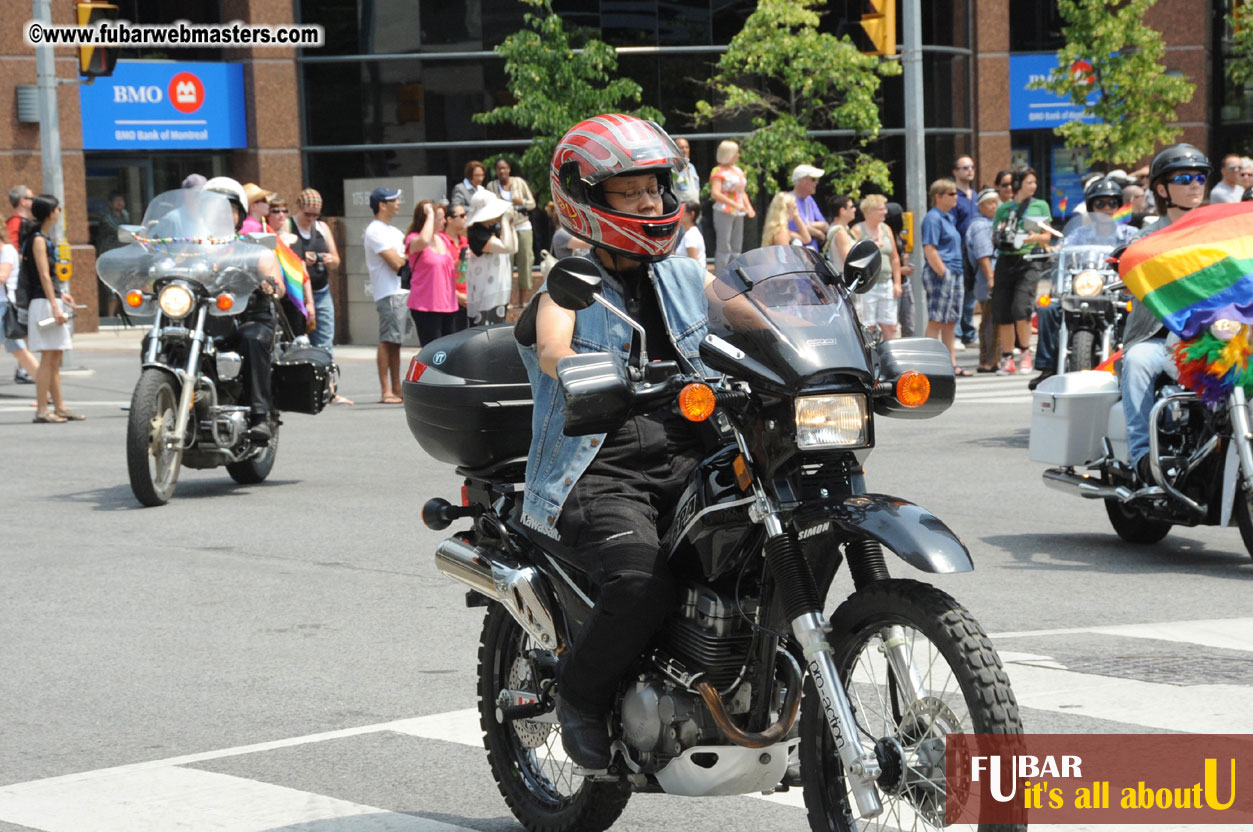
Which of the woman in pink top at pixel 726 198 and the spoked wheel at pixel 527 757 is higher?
the woman in pink top at pixel 726 198

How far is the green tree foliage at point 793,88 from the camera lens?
29031 millimetres

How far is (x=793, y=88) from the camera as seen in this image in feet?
96.8

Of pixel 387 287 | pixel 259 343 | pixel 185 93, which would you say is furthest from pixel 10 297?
pixel 185 93

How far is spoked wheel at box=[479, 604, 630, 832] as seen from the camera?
477 centimetres

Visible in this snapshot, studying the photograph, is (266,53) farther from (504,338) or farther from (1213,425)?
(504,338)

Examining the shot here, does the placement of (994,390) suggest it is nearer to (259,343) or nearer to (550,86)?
(259,343)

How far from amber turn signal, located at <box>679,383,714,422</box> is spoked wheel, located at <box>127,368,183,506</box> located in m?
7.79

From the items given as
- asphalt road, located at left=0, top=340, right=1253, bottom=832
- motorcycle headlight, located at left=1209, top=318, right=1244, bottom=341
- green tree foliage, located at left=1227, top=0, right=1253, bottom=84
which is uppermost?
green tree foliage, located at left=1227, top=0, right=1253, bottom=84

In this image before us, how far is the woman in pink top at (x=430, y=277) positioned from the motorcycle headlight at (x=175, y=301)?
232 inches

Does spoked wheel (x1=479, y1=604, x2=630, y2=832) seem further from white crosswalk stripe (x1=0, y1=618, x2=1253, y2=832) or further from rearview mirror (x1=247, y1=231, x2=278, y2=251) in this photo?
rearview mirror (x1=247, y1=231, x2=278, y2=251)

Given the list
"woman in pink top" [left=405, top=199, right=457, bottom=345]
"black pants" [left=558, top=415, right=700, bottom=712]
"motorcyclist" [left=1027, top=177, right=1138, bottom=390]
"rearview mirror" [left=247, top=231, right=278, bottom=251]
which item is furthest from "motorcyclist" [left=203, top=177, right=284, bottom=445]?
"black pants" [left=558, top=415, right=700, bottom=712]

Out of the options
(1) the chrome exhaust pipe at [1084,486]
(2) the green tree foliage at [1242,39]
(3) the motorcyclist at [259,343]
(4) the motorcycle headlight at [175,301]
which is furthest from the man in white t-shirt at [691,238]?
(2) the green tree foliage at [1242,39]

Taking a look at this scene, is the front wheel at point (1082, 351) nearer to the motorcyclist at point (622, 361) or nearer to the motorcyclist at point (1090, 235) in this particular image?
the motorcyclist at point (1090, 235)

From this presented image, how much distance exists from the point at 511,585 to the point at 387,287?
1350 cm
